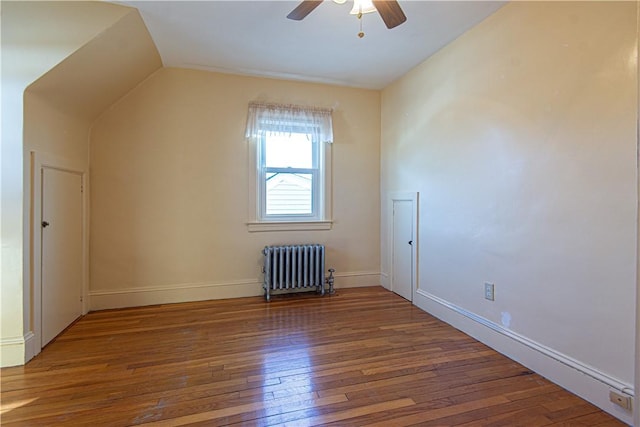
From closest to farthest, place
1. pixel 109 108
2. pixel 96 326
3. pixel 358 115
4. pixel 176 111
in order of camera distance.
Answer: pixel 96 326 → pixel 109 108 → pixel 176 111 → pixel 358 115

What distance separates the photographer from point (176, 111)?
3592 millimetres

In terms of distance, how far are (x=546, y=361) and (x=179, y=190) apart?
12.5 ft

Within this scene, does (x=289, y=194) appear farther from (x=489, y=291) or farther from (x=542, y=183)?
(x=542, y=183)

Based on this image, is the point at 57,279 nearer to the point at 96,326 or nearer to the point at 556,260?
the point at 96,326

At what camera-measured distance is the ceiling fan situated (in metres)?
1.90

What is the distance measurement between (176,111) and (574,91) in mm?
3715

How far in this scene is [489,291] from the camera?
2.59 metres

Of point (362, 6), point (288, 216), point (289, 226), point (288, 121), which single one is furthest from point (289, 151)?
point (362, 6)

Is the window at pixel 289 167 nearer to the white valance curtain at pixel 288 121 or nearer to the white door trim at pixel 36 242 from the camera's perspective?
the white valance curtain at pixel 288 121

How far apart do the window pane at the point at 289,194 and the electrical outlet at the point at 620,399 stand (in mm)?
3214

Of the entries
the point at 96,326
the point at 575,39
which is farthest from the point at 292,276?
the point at 575,39

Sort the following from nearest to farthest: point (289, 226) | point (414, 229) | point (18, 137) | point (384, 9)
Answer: point (384, 9) < point (18, 137) < point (414, 229) < point (289, 226)

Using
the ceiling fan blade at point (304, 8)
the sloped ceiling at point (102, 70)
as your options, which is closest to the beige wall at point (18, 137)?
the sloped ceiling at point (102, 70)

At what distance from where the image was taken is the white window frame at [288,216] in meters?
3.86
